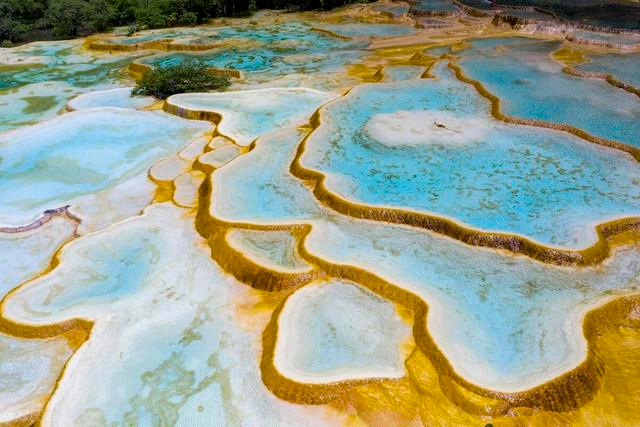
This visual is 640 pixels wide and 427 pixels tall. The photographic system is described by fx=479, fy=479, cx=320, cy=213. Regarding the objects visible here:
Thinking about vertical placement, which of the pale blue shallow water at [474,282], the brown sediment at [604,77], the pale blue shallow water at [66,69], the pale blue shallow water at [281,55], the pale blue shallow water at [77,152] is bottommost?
the pale blue shallow water at [66,69]

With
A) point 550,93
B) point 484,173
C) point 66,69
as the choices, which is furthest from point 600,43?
point 66,69

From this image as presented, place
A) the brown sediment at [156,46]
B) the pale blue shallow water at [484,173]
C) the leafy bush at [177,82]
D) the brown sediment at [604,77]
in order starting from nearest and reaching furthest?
1. the pale blue shallow water at [484,173]
2. the brown sediment at [604,77]
3. the leafy bush at [177,82]
4. the brown sediment at [156,46]

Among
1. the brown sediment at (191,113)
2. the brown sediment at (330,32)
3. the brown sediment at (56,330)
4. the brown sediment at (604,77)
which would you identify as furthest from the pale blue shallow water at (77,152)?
the brown sediment at (330,32)

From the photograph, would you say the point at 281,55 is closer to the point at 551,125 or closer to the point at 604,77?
the point at 604,77

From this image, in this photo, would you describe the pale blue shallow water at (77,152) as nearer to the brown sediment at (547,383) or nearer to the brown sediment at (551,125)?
the brown sediment at (547,383)

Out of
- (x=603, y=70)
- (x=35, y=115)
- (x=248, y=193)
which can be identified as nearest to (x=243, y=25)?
(x=35, y=115)

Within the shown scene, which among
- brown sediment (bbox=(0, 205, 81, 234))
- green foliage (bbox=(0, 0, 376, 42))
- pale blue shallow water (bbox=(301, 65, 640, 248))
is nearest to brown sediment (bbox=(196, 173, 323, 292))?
→ pale blue shallow water (bbox=(301, 65, 640, 248))

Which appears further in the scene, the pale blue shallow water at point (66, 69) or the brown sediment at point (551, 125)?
the pale blue shallow water at point (66, 69)
